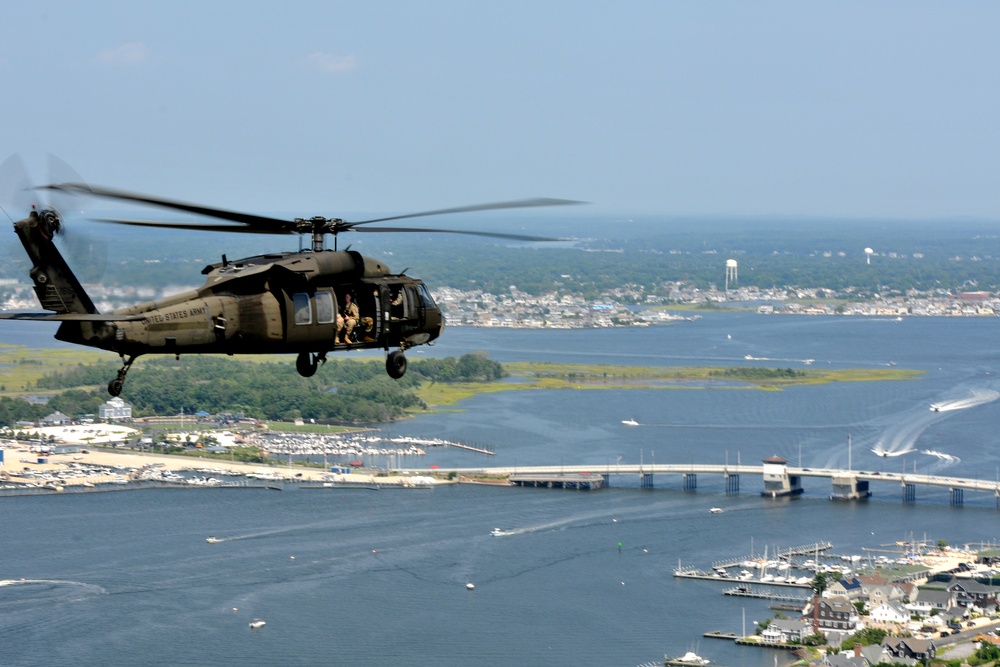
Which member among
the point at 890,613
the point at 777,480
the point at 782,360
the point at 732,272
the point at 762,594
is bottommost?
the point at 762,594

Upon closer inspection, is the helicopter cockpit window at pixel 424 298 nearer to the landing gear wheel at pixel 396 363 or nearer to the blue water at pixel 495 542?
the landing gear wheel at pixel 396 363

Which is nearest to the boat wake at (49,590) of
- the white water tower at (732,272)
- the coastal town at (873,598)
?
the coastal town at (873,598)

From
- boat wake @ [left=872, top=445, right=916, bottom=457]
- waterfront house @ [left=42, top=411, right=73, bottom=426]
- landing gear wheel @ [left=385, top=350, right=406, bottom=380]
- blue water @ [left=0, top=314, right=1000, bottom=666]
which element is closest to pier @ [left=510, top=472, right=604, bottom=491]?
blue water @ [left=0, top=314, right=1000, bottom=666]

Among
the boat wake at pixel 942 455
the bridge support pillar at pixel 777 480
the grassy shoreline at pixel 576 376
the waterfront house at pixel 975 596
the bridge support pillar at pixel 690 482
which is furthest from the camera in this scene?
the grassy shoreline at pixel 576 376

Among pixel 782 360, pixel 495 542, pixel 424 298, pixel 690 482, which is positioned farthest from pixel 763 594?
pixel 782 360

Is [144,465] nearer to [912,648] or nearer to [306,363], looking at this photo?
[912,648]

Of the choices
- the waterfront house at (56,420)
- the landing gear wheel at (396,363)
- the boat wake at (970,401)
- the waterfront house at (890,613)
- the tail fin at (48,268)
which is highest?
the tail fin at (48,268)
